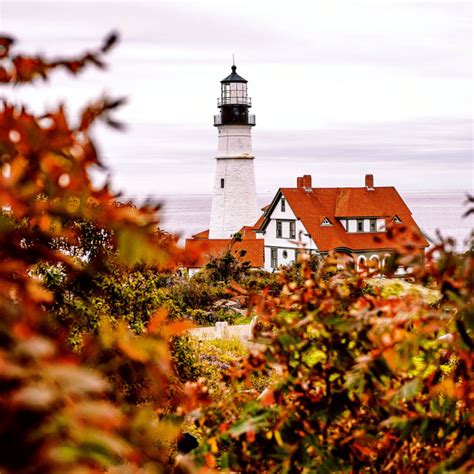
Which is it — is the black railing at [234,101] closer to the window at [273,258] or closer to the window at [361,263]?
the window at [273,258]

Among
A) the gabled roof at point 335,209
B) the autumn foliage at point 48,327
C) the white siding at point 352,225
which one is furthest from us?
the white siding at point 352,225

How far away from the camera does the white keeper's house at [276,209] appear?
164 feet

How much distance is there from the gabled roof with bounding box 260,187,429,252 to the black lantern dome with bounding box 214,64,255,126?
9287 millimetres

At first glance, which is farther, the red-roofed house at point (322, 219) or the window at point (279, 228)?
the window at point (279, 228)

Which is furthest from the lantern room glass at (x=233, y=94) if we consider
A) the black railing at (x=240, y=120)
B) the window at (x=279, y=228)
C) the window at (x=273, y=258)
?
the window at (x=273, y=258)

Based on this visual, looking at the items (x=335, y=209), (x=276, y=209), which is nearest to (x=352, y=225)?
(x=335, y=209)

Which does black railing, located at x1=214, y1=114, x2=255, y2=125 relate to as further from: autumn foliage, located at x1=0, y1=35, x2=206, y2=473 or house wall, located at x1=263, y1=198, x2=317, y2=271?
autumn foliage, located at x1=0, y1=35, x2=206, y2=473

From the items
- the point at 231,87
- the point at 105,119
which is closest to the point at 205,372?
the point at 105,119

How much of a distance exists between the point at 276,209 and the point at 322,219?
3050 mm

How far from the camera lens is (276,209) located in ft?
169

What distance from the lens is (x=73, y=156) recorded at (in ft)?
6.24

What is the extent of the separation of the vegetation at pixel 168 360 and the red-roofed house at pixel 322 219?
45.0 metres

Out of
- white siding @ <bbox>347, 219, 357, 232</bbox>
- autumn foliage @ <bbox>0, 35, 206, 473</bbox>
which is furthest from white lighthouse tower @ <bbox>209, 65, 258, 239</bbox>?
autumn foliage @ <bbox>0, 35, 206, 473</bbox>

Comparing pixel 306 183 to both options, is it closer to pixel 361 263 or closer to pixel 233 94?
pixel 233 94
